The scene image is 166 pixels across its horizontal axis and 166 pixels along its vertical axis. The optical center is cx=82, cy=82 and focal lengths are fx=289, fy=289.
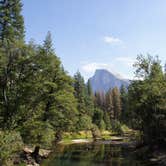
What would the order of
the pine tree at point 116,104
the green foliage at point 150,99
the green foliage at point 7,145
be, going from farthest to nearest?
the pine tree at point 116,104, the green foliage at point 150,99, the green foliage at point 7,145

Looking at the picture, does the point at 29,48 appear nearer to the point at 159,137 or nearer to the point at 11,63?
the point at 11,63

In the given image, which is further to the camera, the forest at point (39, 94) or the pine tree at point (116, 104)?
the pine tree at point (116, 104)

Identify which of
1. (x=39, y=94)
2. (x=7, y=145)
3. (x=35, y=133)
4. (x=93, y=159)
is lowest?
(x=93, y=159)

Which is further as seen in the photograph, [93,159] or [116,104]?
[116,104]

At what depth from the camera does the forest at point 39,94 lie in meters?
35.3

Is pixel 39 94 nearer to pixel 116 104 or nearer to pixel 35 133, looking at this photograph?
pixel 35 133

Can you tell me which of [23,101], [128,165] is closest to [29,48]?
[23,101]

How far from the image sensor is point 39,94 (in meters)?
38.6

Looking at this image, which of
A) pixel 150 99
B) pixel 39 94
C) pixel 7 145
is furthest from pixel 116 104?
pixel 7 145

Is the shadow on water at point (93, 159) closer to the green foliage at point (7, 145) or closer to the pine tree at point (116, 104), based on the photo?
the green foliage at point (7, 145)

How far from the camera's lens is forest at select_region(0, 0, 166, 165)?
35.3 meters

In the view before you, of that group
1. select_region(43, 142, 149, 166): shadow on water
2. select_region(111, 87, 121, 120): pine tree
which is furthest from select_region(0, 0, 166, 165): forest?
select_region(111, 87, 121, 120): pine tree

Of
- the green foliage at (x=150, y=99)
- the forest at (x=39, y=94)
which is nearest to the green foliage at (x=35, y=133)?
the forest at (x=39, y=94)

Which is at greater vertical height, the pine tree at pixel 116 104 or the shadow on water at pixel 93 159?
the pine tree at pixel 116 104
